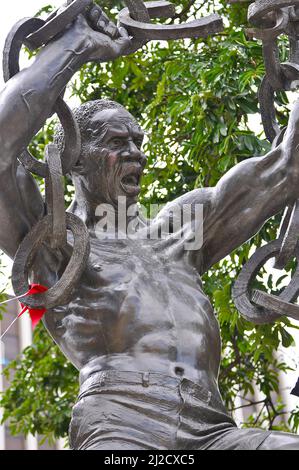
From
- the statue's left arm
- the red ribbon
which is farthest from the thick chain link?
the statue's left arm

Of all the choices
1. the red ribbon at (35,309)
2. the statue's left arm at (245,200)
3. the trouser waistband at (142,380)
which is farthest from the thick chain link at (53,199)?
the statue's left arm at (245,200)

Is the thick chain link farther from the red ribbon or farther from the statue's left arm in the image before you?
the statue's left arm

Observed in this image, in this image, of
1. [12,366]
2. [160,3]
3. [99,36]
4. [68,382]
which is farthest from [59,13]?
[12,366]

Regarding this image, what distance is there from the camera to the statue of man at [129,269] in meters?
4.88

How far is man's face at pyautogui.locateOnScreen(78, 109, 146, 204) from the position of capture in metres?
5.50

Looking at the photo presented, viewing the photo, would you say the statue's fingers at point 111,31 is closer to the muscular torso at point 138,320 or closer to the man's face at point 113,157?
the man's face at point 113,157

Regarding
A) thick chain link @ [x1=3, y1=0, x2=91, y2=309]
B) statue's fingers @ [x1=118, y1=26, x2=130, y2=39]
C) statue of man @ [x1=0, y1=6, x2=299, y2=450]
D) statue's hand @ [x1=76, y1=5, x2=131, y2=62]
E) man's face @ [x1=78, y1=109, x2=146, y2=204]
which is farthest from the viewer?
man's face @ [x1=78, y1=109, x2=146, y2=204]

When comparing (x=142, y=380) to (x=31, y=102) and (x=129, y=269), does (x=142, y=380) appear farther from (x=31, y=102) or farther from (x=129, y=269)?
(x=31, y=102)

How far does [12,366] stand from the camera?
11.9m

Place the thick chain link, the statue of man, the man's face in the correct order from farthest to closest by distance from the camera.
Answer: the man's face
the thick chain link
the statue of man

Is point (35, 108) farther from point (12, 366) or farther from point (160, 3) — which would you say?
point (12, 366)

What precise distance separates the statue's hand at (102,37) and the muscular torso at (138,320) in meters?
0.81

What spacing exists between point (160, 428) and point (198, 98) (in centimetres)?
459
